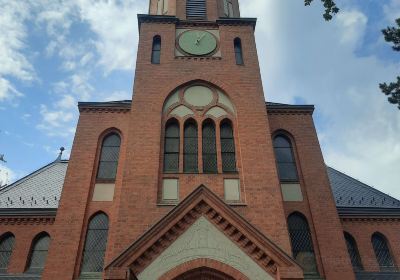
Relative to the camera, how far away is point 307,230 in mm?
14125

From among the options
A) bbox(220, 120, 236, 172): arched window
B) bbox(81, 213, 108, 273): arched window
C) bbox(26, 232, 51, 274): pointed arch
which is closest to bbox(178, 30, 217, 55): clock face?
bbox(220, 120, 236, 172): arched window

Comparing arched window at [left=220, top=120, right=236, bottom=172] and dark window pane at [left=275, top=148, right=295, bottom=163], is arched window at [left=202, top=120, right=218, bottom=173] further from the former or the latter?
dark window pane at [left=275, top=148, right=295, bottom=163]

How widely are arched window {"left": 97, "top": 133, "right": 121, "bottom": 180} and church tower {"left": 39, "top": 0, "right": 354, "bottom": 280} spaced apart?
53 millimetres

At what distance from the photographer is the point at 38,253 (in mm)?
15141

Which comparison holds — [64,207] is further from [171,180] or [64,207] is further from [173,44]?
[173,44]

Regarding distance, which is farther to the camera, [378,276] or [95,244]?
[378,276]

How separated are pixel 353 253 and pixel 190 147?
830cm

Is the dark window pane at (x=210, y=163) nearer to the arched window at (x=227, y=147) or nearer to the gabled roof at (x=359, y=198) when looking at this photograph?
the arched window at (x=227, y=147)

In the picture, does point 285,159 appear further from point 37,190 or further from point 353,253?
point 37,190

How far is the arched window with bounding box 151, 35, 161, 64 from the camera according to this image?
55.3ft

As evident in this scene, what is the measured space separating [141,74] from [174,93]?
1683 millimetres

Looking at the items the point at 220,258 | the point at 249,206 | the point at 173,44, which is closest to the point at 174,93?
the point at 173,44

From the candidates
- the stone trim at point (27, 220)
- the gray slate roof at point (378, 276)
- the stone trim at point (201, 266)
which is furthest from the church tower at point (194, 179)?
the stone trim at point (27, 220)

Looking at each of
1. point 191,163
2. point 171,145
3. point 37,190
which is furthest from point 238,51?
point 37,190
